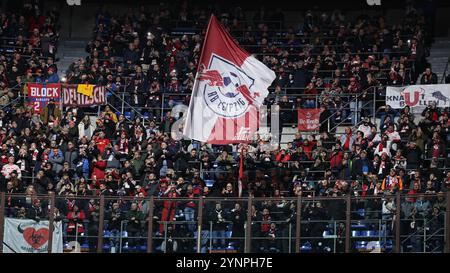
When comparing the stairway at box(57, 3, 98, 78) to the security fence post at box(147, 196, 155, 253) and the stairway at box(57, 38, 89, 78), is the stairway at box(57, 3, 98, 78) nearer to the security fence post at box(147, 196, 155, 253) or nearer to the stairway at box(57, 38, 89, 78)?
the stairway at box(57, 38, 89, 78)

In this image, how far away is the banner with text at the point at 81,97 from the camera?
129 feet

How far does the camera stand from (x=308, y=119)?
38.5m

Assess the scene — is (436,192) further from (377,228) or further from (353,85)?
(353,85)

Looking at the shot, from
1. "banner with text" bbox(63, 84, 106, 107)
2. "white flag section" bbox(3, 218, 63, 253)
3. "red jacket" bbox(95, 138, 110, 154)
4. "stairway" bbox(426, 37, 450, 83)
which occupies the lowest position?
"white flag section" bbox(3, 218, 63, 253)

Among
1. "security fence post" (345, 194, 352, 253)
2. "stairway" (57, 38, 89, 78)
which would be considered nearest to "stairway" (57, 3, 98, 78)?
"stairway" (57, 38, 89, 78)

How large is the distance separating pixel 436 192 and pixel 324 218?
3.21 m

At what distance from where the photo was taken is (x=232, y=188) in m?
34.6

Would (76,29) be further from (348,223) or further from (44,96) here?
(348,223)

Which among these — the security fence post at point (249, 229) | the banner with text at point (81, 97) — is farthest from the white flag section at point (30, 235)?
the banner with text at point (81, 97)

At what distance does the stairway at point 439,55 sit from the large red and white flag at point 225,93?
898 cm

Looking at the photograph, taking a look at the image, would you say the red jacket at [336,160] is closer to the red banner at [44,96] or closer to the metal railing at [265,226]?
the metal railing at [265,226]

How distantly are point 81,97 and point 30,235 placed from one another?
8990mm

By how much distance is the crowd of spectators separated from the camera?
31.4 m

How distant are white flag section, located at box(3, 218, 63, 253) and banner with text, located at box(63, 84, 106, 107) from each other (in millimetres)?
8608
